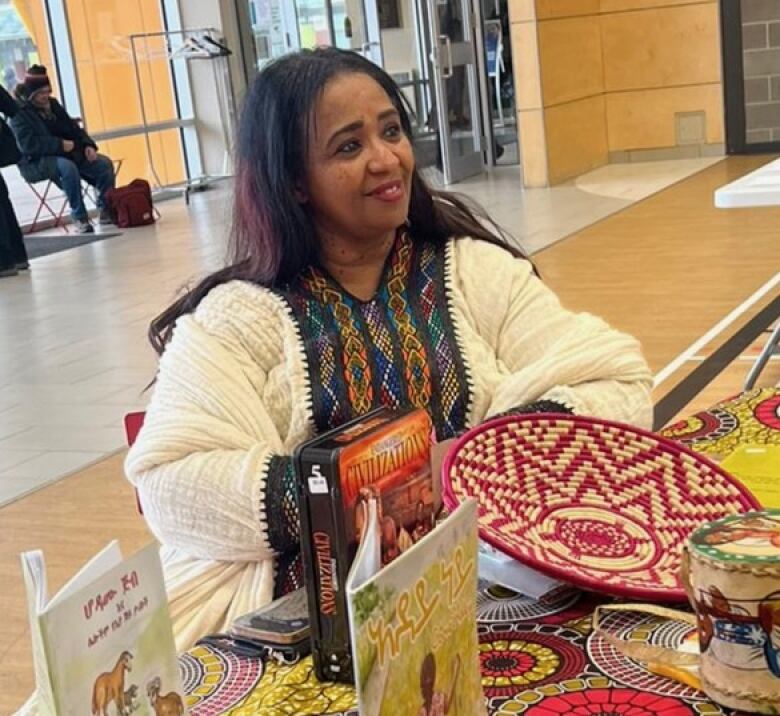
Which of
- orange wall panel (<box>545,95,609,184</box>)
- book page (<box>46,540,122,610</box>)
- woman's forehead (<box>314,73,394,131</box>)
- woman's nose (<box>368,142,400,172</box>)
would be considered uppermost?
woman's forehead (<box>314,73,394,131</box>)

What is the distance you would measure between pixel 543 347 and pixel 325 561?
789mm

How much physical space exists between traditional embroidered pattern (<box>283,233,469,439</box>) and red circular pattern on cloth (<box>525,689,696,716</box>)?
2.20ft

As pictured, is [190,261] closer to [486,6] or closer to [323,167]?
[486,6]

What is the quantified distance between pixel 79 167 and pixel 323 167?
911 centimetres

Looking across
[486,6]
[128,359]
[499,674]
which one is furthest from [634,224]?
[499,674]

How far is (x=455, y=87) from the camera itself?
423 inches

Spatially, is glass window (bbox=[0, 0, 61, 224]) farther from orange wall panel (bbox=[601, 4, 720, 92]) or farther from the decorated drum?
the decorated drum

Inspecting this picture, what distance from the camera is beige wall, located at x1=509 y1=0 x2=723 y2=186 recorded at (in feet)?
33.0

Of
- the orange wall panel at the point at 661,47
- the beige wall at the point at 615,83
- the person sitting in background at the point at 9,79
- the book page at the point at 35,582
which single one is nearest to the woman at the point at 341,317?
the book page at the point at 35,582

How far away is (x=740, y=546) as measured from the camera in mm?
892

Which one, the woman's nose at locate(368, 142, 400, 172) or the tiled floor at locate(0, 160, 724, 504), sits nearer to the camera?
the woman's nose at locate(368, 142, 400, 172)

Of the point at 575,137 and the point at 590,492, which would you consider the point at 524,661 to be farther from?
the point at 575,137

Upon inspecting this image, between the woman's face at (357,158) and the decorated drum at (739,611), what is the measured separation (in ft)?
2.70

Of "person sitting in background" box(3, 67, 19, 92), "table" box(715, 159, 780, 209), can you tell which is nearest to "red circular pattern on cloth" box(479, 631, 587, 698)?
"table" box(715, 159, 780, 209)
